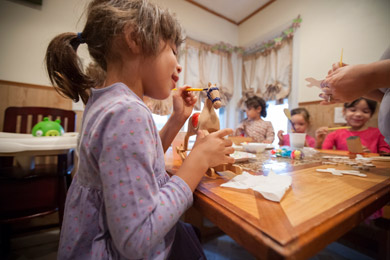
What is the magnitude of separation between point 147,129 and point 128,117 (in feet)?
0.14

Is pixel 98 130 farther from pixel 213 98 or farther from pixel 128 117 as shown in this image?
pixel 213 98

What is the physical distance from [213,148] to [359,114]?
1873 millimetres

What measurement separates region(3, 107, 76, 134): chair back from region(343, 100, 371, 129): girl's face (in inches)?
101

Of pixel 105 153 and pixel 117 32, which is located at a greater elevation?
pixel 117 32

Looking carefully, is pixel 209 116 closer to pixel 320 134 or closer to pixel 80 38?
pixel 80 38

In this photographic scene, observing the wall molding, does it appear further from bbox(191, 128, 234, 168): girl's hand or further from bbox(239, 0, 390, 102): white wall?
bbox(239, 0, 390, 102): white wall

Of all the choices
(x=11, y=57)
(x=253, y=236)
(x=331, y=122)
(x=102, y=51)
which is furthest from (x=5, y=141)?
(x=331, y=122)

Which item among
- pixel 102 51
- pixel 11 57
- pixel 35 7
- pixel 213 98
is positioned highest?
pixel 35 7

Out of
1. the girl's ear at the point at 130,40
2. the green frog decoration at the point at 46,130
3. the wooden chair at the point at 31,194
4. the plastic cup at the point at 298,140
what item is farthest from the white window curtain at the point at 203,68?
the girl's ear at the point at 130,40

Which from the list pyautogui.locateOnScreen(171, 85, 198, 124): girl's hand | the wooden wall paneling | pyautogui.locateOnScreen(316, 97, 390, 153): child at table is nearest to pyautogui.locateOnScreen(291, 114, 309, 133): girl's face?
pyautogui.locateOnScreen(316, 97, 390, 153): child at table

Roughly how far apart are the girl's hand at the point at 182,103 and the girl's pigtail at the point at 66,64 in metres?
0.29

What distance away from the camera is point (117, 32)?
0.44m

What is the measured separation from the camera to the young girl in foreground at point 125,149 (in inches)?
12.0

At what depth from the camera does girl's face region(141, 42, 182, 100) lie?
0.47 meters
